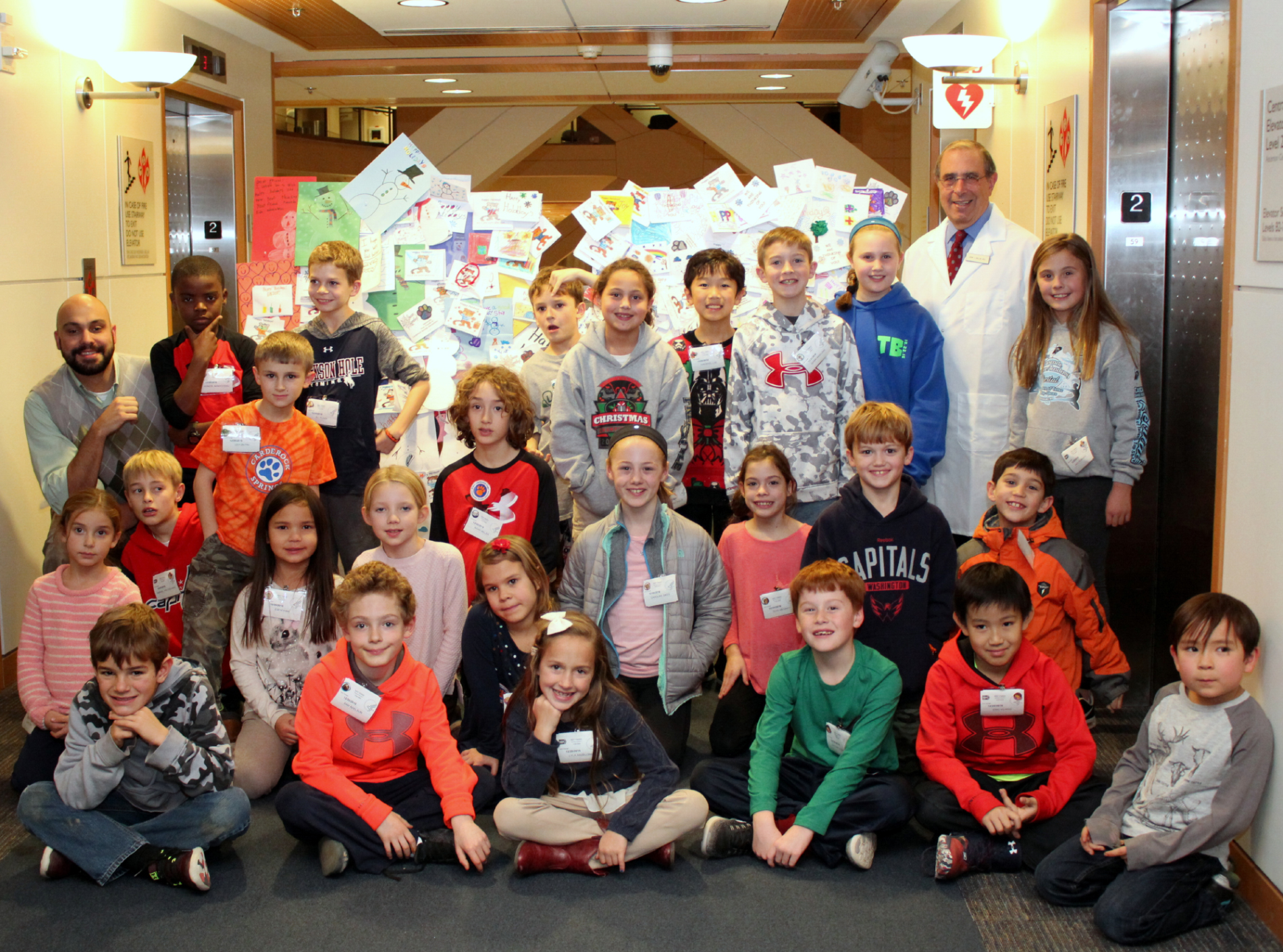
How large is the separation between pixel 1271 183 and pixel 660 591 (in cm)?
188

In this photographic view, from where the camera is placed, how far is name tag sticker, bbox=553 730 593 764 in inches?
108

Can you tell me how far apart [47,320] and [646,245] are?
2494mm

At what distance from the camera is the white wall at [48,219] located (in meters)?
4.25

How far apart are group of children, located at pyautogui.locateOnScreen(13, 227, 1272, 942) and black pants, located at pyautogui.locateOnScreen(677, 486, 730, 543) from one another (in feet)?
0.06

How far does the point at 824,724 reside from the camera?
9.64 ft

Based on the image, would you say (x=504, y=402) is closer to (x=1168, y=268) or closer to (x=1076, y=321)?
(x=1076, y=321)

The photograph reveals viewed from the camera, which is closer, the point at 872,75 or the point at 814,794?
the point at 814,794

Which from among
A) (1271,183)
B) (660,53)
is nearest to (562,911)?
(1271,183)

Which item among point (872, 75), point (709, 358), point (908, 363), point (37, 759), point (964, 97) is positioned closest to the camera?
point (37, 759)

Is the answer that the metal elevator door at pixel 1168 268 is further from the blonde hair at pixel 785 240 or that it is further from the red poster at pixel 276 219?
the red poster at pixel 276 219

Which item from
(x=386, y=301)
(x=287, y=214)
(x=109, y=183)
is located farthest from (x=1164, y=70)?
(x=109, y=183)

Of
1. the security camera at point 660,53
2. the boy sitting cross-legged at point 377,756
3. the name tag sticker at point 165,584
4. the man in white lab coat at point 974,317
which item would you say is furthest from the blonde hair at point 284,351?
the security camera at point 660,53

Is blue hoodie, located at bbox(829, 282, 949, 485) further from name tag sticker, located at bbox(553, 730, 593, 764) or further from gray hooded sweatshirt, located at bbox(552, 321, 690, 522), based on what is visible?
name tag sticker, located at bbox(553, 730, 593, 764)

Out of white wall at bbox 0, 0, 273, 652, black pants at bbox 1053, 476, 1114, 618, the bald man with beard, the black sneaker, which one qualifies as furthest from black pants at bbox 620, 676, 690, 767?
white wall at bbox 0, 0, 273, 652
